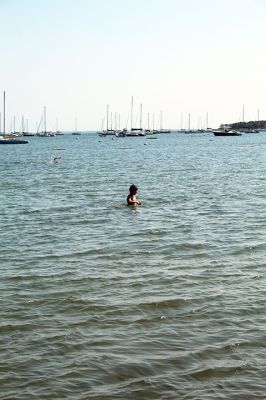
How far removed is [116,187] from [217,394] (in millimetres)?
33039

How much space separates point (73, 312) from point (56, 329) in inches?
41.3

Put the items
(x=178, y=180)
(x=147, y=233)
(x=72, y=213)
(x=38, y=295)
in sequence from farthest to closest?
(x=178, y=180), (x=72, y=213), (x=147, y=233), (x=38, y=295)

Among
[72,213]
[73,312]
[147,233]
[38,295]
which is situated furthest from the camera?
[72,213]

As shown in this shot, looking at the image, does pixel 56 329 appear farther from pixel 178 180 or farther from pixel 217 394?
pixel 178 180

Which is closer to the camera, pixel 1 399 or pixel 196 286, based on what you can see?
pixel 1 399

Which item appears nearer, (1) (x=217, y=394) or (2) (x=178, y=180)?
(1) (x=217, y=394)

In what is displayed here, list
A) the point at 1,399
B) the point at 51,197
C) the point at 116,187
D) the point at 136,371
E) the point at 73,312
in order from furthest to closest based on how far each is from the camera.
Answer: the point at 116,187 → the point at 51,197 → the point at 73,312 → the point at 136,371 → the point at 1,399

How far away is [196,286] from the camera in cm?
1376

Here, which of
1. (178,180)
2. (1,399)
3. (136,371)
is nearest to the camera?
(1,399)

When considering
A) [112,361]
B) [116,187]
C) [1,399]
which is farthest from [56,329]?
[116,187]

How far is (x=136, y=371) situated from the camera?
360 inches

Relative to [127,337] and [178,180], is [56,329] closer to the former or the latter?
[127,337]

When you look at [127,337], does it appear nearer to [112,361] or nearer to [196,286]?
[112,361]

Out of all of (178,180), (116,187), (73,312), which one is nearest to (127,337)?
(73,312)
